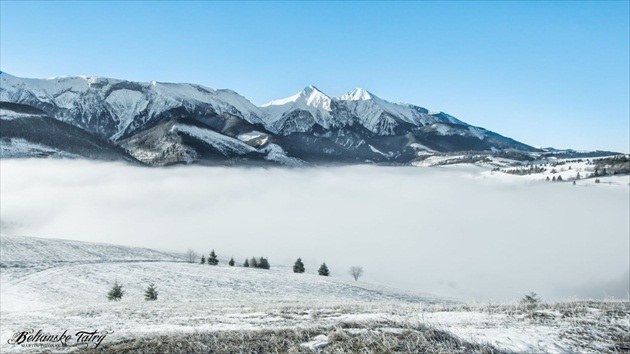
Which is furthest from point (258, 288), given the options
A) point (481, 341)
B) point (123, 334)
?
point (481, 341)

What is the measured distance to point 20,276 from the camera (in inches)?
2192

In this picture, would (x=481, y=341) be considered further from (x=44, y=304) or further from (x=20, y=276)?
(x=20, y=276)

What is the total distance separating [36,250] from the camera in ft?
240

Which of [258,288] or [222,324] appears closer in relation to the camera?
[222,324]

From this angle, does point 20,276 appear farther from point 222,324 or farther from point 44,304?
point 222,324

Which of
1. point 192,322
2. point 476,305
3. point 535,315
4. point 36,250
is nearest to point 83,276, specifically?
point 36,250

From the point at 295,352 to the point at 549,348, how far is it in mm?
5910

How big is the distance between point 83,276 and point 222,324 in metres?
53.2

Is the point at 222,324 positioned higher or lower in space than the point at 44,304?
higher

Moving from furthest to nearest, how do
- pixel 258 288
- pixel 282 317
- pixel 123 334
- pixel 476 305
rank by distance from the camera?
pixel 258 288 < pixel 476 305 < pixel 282 317 < pixel 123 334

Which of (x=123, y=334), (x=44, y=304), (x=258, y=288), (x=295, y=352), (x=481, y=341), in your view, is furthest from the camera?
(x=258, y=288)

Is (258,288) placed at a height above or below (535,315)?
below

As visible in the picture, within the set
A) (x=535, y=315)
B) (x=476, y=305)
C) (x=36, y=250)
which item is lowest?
(x=36, y=250)

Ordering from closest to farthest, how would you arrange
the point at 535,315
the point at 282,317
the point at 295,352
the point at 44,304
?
the point at 295,352 < the point at 535,315 < the point at 282,317 < the point at 44,304
